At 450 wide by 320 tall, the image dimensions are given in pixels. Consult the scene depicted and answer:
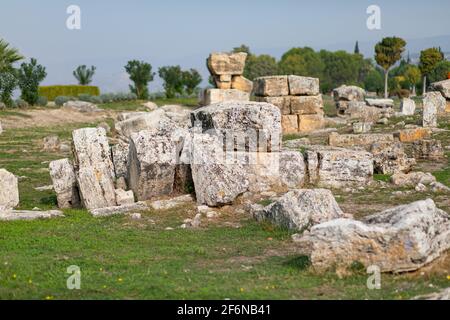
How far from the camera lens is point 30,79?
4344 cm

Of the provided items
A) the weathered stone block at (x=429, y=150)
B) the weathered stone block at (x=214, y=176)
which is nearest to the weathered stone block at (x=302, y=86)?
the weathered stone block at (x=429, y=150)

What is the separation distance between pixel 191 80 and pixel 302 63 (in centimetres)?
3713

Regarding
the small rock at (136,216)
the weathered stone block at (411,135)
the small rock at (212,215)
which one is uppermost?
the weathered stone block at (411,135)

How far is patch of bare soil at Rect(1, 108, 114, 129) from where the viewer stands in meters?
35.5

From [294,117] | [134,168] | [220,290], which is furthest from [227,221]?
[294,117]

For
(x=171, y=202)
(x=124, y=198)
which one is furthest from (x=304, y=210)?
(x=124, y=198)

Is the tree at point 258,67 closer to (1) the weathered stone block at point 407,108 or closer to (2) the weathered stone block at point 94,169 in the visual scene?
(1) the weathered stone block at point 407,108

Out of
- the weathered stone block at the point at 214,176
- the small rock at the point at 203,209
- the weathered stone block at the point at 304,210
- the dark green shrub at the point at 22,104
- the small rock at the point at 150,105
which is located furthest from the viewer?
the small rock at the point at 150,105

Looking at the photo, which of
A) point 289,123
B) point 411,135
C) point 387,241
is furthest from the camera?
point 289,123

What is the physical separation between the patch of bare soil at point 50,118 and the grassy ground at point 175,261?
20.4m

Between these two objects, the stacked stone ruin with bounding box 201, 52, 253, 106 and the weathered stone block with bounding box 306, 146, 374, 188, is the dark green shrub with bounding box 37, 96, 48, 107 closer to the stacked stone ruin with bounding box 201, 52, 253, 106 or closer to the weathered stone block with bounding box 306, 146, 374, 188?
the stacked stone ruin with bounding box 201, 52, 253, 106

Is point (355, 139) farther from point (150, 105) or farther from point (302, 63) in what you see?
point (302, 63)

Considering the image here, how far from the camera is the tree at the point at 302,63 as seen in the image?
8516cm

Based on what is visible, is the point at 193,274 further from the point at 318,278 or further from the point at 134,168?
the point at 134,168
